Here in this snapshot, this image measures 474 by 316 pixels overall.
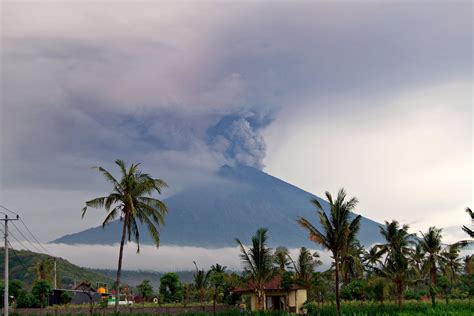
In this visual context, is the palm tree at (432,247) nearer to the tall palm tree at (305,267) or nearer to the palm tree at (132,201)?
the tall palm tree at (305,267)

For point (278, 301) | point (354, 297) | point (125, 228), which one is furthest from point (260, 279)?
point (354, 297)

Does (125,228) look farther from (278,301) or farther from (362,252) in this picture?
(362,252)

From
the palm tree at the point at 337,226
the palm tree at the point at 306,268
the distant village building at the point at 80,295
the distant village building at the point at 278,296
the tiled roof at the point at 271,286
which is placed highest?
the palm tree at the point at 337,226

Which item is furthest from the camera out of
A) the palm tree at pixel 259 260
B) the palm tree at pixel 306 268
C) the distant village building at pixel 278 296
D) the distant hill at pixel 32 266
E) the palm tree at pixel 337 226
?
the distant hill at pixel 32 266

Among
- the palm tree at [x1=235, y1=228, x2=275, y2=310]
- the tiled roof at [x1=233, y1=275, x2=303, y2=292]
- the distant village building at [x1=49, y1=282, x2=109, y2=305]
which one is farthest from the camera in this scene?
the distant village building at [x1=49, y1=282, x2=109, y2=305]

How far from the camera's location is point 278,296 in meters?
50.1

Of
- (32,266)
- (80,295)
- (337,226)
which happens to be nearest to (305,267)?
(337,226)

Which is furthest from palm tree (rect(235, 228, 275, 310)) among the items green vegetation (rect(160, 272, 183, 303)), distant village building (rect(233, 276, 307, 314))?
green vegetation (rect(160, 272, 183, 303))

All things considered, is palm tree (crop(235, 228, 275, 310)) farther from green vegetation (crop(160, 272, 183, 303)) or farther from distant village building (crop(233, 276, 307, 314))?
green vegetation (crop(160, 272, 183, 303))

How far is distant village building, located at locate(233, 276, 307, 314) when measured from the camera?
49094 millimetres

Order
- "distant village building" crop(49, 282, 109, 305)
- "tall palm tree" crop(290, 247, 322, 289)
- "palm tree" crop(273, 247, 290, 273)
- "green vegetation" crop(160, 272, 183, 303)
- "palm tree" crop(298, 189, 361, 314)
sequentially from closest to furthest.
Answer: "palm tree" crop(298, 189, 361, 314)
"tall palm tree" crop(290, 247, 322, 289)
"palm tree" crop(273, 247, 290, 273)
"distant village building" crop(49, 282, 109, 305)
"green vegetation" crop(160, 272, 183, 303)

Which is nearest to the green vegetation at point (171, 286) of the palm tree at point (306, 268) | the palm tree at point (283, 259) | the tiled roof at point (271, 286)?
the palm tree at point (283, 259)

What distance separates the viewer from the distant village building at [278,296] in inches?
1933

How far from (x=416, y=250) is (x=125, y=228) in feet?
107
